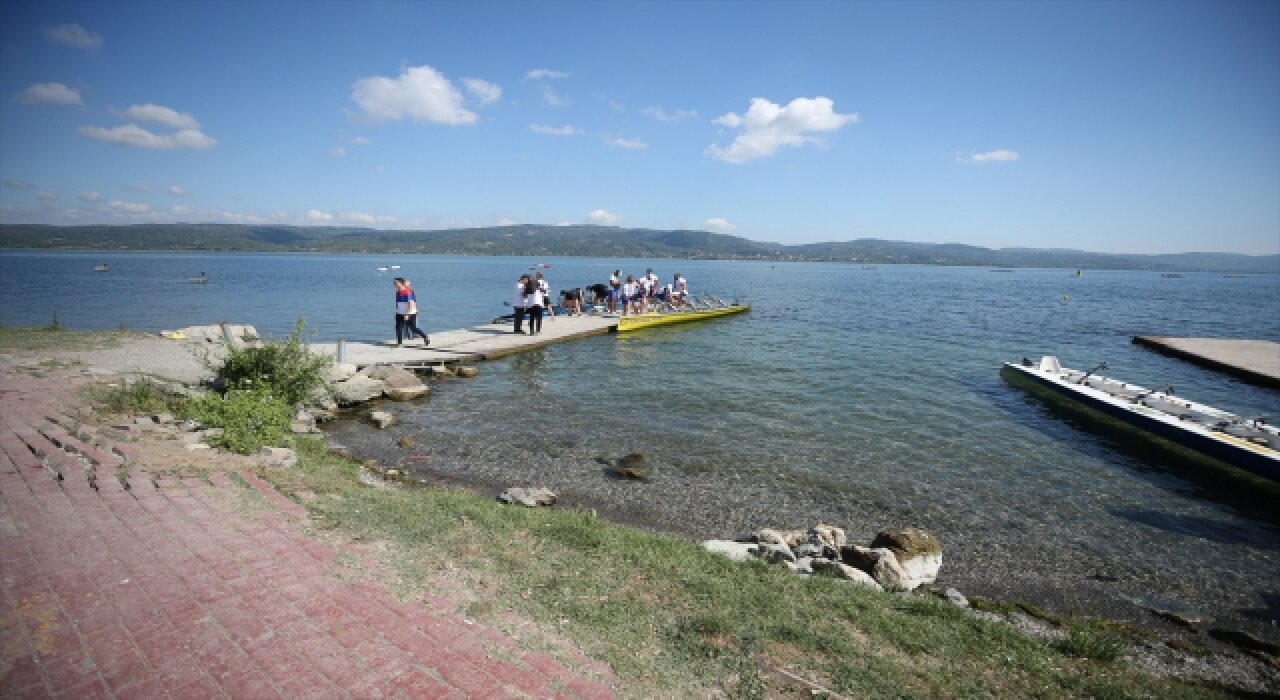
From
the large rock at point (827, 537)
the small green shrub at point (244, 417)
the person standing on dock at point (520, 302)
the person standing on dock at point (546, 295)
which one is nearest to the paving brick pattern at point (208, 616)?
the small green shrub at point (244, 417)

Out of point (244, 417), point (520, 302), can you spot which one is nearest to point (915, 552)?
point (244, 417)

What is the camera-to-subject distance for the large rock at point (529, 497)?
760 centimetres

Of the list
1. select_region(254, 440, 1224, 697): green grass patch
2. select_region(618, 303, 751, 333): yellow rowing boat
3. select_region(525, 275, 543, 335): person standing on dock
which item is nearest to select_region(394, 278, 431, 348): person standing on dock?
select_region(525, 275, 543, 335): person standing on dock

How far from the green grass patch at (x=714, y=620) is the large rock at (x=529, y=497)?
170cm

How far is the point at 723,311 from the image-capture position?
32.9 m

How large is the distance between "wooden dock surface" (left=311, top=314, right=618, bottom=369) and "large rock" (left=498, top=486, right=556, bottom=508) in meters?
9.36

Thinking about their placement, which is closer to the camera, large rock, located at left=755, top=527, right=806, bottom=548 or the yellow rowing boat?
large rock, located at left=755, top=527, right=806, bottom=548

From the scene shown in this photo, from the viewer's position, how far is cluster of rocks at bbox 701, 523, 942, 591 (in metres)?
5.79

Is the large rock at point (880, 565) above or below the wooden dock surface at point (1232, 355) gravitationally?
below

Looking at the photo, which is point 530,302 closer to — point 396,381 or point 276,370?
point 396,381

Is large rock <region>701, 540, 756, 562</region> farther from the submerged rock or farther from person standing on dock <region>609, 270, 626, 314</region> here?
person standing on dock <region>609, 270, 626, 314</region>

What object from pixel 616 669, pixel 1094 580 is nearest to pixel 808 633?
pixel 616 669

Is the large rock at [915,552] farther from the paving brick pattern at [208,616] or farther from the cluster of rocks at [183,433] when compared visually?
the cluster of rocks at [183,433]

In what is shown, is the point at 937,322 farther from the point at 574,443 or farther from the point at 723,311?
the point at 574,443
